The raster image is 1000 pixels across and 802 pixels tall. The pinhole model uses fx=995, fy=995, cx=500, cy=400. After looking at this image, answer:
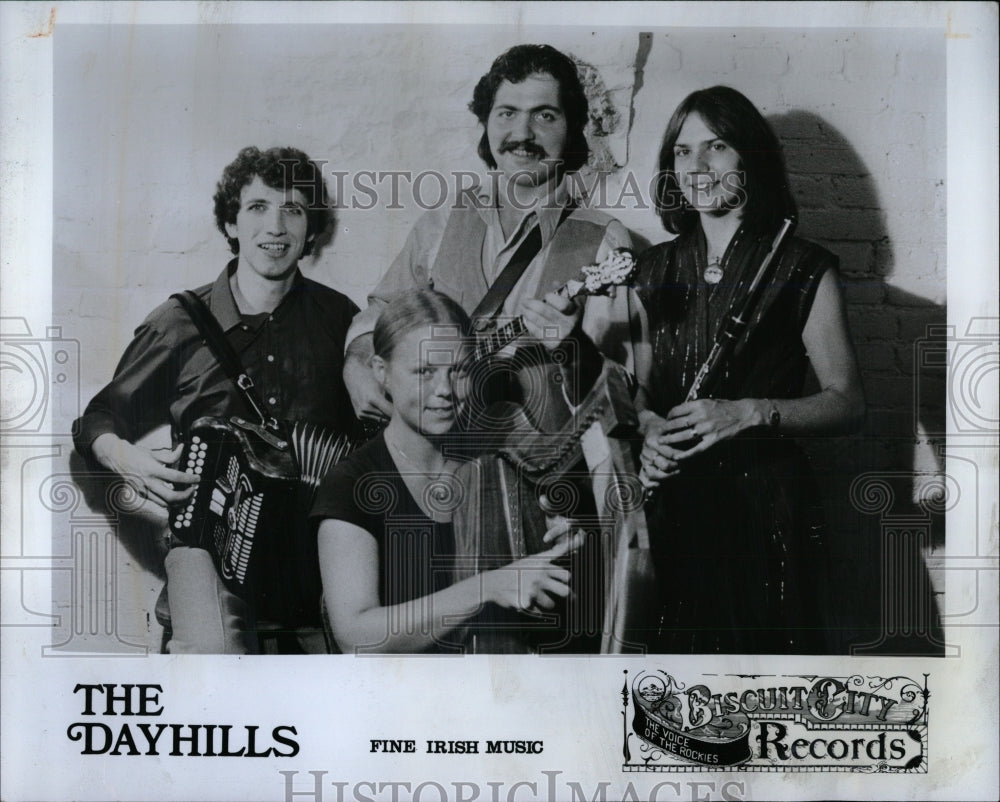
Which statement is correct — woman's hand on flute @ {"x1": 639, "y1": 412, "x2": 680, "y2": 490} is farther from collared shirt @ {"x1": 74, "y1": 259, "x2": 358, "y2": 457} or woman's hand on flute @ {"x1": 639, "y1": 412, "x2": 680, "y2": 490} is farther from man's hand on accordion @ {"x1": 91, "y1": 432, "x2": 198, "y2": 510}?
man's hand on accordion @ {"x1": 91, "y1": 432, "x2": 198, "y2": 510}

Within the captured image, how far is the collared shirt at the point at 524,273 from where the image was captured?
3682mm

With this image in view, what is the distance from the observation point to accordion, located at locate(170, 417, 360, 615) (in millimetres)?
3654

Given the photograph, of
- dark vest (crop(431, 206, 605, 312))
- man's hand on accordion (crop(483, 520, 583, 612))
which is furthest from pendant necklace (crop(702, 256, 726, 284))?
man's hand on accordion (crop(483, 520, 583, 612))

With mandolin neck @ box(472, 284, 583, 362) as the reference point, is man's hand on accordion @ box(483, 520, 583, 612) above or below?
below

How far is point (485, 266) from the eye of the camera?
3705 mm

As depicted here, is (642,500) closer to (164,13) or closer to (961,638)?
(961,638)

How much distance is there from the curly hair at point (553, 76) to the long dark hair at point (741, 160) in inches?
12.8

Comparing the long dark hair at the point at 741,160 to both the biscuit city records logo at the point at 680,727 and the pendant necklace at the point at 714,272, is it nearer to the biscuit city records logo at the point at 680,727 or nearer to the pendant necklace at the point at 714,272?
the pendant necklace at the point at 714,272

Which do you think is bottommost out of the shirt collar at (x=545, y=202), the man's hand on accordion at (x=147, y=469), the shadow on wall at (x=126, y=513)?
the shadow on wall at (x=126, y=513)

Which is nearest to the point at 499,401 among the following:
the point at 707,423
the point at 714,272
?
the point at 707,423

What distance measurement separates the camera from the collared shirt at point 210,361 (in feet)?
12.1

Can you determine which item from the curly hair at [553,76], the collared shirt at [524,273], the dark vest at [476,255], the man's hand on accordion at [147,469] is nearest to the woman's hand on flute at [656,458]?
the collared shirt at [524,273]

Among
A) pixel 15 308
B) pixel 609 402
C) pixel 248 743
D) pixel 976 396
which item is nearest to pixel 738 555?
pixel 609 402

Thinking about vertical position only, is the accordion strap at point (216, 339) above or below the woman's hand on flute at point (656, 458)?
above
